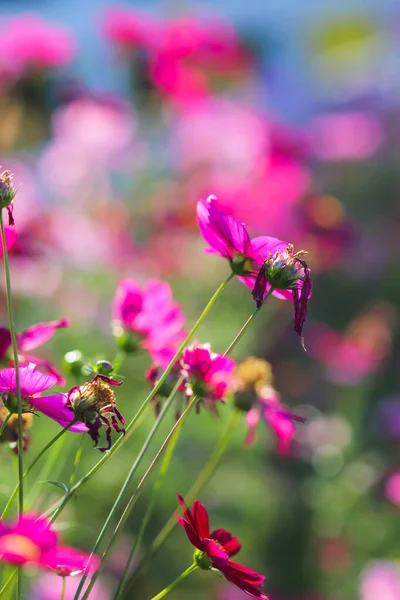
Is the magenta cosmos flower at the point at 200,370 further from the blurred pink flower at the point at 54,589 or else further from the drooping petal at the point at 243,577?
the blurred pink flower at the point at 54,589

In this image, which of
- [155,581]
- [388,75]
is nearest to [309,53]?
[388,75]

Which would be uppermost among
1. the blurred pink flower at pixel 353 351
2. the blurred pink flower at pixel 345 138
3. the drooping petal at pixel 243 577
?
the drooping petal at pixel 243 577

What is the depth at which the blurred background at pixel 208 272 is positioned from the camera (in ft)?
4.03

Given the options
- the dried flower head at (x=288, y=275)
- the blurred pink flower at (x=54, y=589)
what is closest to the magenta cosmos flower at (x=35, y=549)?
the dried flower head at (x=288, y=275)

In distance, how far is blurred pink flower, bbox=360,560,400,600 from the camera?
0.98 m

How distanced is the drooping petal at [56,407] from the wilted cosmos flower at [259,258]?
0.09 metres

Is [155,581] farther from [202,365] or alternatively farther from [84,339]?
[202,365]

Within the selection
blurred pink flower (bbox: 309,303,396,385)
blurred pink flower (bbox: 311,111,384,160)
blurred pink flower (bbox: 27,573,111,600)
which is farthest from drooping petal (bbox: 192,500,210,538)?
blurred pink flower (bbox: 311,111,384,160)

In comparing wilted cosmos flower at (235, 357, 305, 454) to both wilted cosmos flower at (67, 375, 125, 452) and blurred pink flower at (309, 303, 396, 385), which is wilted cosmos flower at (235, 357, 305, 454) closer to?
wilted cosmos flower at (67, 375, 125, 452)

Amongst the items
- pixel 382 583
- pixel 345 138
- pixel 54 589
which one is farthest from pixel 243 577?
pixel 345 138

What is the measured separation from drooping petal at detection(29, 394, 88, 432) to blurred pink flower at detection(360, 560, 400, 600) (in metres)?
0.70

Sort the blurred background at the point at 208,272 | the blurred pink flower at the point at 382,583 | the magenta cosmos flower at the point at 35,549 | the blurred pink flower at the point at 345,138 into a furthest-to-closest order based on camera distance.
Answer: the blurred pink flower at the point at 345,138 < the blurred background at the point at 208,272 < the blurred pink flower at the point at 382,583 < the magenta cosmos flower at the point at 35,549

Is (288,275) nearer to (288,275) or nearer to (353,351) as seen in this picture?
(288,275)

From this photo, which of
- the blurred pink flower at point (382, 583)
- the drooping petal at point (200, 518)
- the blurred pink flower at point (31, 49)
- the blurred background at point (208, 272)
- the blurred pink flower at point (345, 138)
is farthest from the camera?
the blurred pink flower at point (345, 138)
